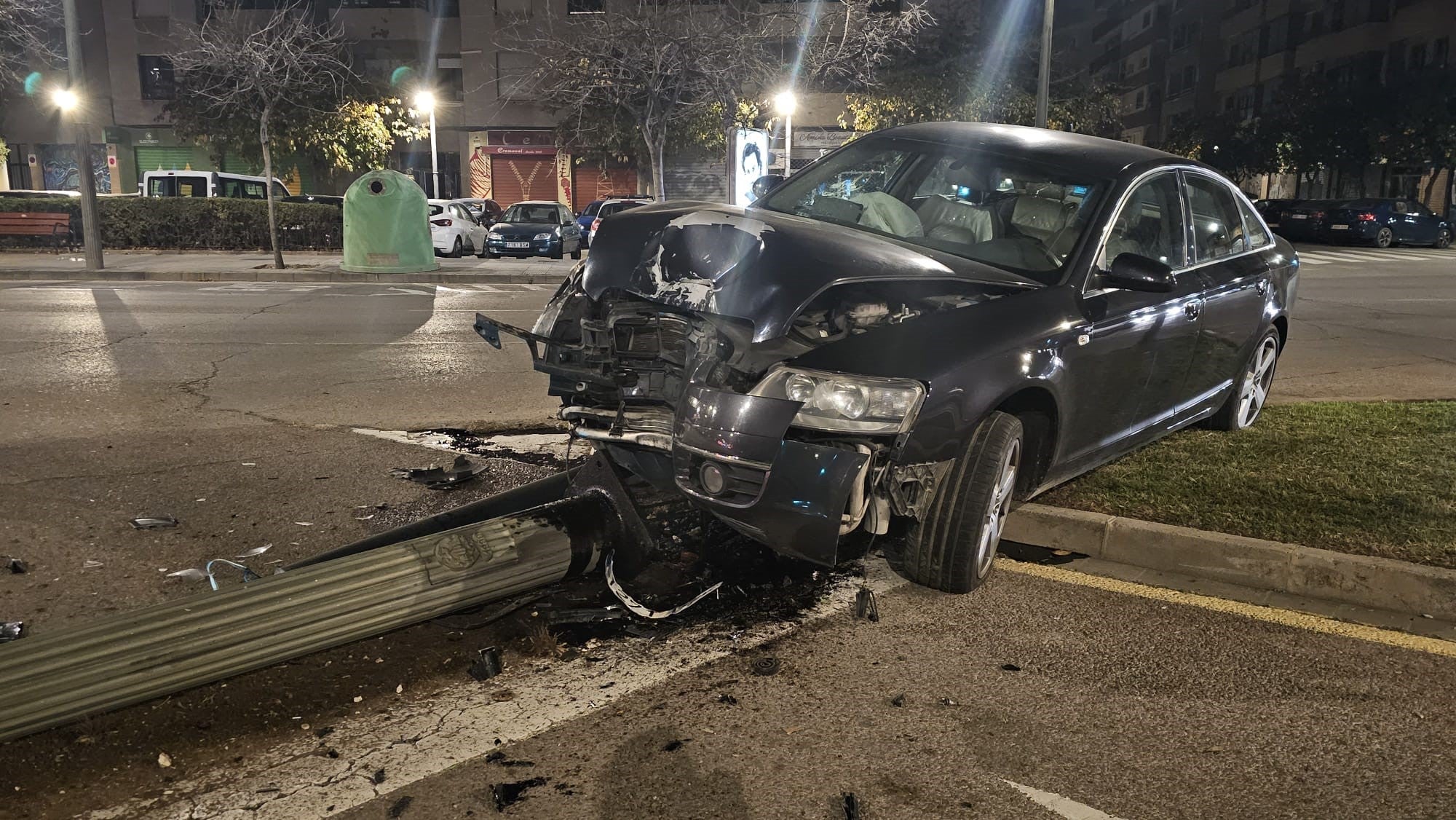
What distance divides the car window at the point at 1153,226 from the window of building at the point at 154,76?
1769 inches

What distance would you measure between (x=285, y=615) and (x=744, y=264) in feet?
6.45

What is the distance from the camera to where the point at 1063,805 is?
8.77 feet

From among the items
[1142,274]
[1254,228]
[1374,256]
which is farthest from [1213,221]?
[1374,256]

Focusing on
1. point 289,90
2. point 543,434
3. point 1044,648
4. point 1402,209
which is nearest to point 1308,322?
point 543,434

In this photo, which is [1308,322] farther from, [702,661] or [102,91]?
[102,91]

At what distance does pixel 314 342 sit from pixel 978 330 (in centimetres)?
795

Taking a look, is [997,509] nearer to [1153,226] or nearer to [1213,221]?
[1153,226]

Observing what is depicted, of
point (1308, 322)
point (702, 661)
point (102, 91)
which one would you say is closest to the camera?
point (702, 661)

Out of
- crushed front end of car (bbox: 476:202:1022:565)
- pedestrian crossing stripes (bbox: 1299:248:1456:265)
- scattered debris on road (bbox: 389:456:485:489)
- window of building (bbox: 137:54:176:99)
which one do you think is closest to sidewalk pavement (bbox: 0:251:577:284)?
scattered debris on road (bbox: 389:456:485:489)

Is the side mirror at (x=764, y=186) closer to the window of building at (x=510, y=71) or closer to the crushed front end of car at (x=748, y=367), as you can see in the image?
the crushed front end of car at (x=748, y=367)

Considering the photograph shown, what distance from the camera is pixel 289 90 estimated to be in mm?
34281

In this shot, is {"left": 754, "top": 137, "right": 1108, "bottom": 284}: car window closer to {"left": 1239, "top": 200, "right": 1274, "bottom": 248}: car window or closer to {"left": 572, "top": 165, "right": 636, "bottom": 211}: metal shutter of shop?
{"left": 1239, "top": 200, "right": 1274, "bottom": 248}: car window

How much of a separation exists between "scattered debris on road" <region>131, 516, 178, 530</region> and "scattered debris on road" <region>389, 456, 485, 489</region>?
43.5 inches

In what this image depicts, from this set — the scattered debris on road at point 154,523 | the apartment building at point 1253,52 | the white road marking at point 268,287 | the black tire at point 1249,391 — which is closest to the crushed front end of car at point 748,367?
the scattered debris on road at point 154,523
